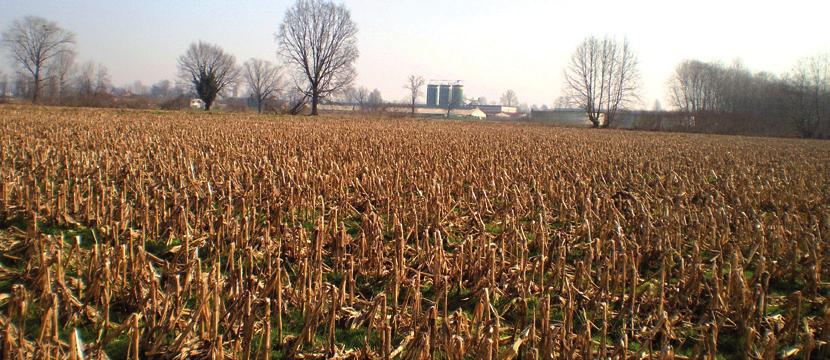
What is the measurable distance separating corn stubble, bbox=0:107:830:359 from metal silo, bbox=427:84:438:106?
13945 cm

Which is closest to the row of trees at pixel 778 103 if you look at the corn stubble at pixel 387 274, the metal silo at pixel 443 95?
the corn stubble at pixel 387 274

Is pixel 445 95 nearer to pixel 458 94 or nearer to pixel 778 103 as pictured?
pixel 458 94

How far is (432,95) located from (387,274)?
14540 cm

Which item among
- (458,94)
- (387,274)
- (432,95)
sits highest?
(432,95)

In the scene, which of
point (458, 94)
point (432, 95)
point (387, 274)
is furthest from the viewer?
point (432, 95)

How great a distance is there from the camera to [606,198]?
6613 millimetres

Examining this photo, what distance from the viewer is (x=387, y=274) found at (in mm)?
4582

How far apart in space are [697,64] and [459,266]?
92987 millimetres

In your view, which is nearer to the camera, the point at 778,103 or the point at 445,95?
the point at 778,103

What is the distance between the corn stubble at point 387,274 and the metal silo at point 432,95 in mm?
139448

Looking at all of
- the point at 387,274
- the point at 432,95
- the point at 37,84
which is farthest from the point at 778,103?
the point at 432,95

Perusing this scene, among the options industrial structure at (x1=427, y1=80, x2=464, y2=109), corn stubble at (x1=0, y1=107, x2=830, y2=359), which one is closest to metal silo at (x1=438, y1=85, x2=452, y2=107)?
industrial structure at (x1=427, y1=80, x2=464, y2=109)

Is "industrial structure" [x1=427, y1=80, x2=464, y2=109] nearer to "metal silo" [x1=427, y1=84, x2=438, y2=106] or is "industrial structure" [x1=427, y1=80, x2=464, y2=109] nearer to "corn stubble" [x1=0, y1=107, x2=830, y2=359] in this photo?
"metal silo" [x1=427, y1=84, x2=438, y2=106]

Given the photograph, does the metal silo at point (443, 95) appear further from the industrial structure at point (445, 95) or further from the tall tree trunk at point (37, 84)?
the tall tree trunk at point (37, 84)
